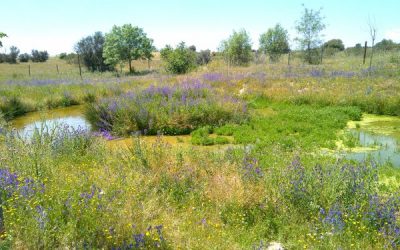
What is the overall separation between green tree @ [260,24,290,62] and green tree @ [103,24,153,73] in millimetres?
15555

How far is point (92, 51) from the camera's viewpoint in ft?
145

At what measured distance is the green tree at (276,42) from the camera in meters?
43.7

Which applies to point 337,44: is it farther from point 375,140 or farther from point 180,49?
point 375,140

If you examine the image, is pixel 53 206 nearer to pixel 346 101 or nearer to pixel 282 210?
pixel 282 210

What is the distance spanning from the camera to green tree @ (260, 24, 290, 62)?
143ft

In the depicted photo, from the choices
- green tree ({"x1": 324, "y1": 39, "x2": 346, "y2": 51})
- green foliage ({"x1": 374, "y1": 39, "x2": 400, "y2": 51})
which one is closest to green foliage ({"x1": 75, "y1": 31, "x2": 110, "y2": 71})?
green foliage ({"x1": 374, "y1": 39, "x2": 400, "y2": 51})

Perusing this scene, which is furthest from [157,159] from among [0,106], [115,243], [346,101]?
[0,106]

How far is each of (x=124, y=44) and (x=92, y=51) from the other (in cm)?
718

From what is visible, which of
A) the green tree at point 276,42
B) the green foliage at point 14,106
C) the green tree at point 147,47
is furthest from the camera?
the green tree at point 276,42

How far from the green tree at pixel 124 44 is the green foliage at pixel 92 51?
4350 mm

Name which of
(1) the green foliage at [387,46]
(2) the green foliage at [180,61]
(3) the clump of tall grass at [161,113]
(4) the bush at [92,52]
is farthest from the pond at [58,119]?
(1) the green foliage at [387,46]

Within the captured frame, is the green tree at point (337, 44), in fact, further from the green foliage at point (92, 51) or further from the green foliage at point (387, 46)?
the green foliage at point (92, 51)

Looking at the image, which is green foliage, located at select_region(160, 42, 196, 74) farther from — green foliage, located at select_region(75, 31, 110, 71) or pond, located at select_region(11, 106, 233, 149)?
green foliage, located at select_region(75, 31, 110, 71)

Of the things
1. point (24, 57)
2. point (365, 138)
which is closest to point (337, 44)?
point (24, 57)
